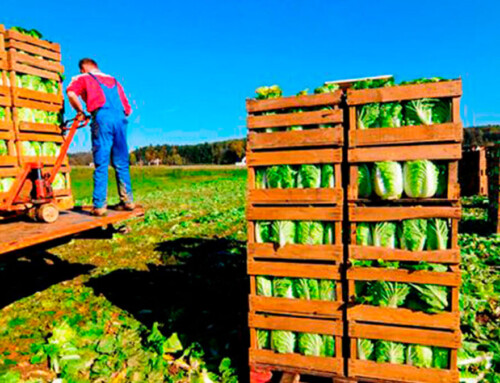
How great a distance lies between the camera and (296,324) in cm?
455

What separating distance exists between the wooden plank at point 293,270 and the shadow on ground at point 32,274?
19.3 ft

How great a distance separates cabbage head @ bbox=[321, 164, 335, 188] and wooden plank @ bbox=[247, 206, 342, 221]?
289mm

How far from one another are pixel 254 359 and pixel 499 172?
35.4 feet

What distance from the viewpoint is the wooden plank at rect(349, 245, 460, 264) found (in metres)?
3.96

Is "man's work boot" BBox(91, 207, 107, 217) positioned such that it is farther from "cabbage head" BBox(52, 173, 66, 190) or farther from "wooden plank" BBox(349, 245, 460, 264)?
"wooden plank" BBox(349, 245, 460, 264)

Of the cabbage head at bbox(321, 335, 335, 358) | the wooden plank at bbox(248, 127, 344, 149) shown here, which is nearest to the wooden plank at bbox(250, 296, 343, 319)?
the cabbage head at bbox(321, 335, 335, 358)

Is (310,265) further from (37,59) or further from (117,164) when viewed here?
(37,59)

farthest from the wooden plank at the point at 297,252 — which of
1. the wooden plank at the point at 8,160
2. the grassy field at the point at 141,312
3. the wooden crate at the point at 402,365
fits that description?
the wooden plank at the point at 8,160

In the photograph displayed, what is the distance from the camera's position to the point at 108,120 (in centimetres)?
665

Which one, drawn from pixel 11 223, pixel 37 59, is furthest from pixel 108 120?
pixel 11 223

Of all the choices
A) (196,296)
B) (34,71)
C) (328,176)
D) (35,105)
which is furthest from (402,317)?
(34,71)

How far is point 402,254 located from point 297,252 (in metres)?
1.19

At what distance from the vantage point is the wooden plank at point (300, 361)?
174 inches

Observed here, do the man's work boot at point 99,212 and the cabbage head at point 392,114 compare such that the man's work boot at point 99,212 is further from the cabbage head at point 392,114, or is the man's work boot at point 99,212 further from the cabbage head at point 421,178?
the cabbage head at point 421,178
